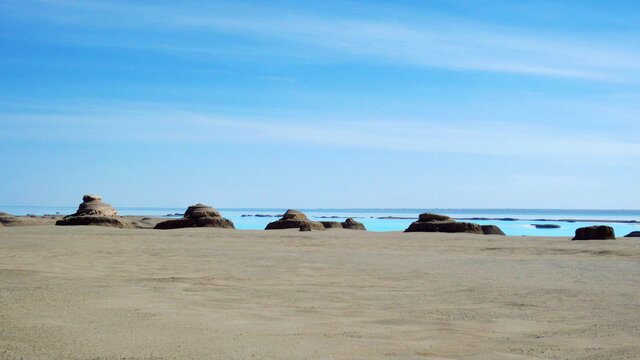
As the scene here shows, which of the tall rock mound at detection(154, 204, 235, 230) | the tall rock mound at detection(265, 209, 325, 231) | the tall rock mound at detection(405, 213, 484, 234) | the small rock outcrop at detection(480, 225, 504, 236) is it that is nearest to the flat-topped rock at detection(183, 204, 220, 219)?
the tall rock mound at detection(154, 204, 235, 230)

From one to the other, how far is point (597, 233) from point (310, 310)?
59.6 ft

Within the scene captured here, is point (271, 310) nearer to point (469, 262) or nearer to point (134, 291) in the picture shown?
point (134, 291)

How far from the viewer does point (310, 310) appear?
6.01 meters

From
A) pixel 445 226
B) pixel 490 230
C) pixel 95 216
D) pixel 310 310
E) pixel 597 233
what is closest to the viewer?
pixel 310 310

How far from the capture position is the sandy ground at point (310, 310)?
425 cm

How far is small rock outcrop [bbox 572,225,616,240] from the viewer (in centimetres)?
2103

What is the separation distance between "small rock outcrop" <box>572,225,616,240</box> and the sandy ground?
1111cm

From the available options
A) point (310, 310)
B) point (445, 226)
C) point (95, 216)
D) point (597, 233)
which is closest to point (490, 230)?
point (445, 226)

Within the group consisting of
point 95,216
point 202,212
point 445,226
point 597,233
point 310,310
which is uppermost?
point 202,212

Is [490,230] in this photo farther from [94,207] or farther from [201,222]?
[94,207]

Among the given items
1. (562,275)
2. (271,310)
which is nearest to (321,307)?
(271,310)

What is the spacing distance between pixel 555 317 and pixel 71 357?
4.32 meters

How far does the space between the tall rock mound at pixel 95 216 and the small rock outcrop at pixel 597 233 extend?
60.3ft

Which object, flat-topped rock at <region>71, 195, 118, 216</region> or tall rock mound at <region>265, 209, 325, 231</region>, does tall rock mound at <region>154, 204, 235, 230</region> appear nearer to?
tall rock mound at <region>265, 209, 325, 231</region>
